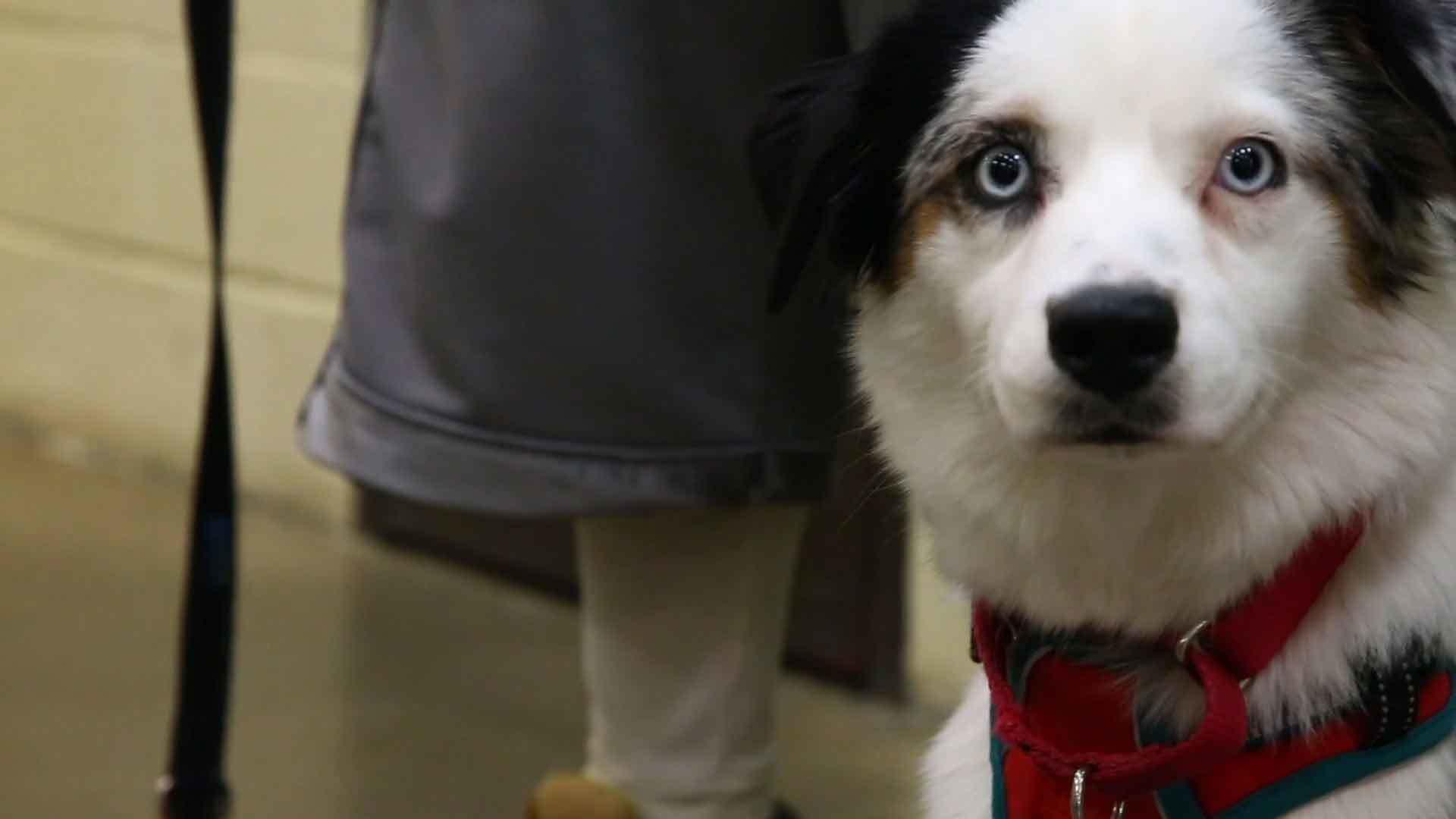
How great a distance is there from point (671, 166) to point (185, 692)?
67 centimetres

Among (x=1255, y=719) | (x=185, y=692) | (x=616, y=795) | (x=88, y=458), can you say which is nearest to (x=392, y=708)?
(x=616, y=795)

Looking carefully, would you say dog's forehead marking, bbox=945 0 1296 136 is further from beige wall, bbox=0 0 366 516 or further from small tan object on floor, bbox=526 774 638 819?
beige wall, bbox=0 0 366 516

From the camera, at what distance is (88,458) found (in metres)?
4.67

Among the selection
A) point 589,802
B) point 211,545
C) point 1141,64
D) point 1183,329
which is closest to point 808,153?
point 1141,64

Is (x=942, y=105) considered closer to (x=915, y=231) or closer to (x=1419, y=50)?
(x=915, y=231)

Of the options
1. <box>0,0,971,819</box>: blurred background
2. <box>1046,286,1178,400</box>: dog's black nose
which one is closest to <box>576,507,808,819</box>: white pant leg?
<box>0,0,971,819</box>: blurred background

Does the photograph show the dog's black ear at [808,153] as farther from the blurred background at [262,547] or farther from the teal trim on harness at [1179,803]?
the blurred background at [262,547]

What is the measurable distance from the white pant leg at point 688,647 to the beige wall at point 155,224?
1.87m

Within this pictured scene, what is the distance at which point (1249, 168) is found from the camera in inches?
59.8

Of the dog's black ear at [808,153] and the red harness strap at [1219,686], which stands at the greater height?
the dog's black ear at [808,153]

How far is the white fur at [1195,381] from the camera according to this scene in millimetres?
1457

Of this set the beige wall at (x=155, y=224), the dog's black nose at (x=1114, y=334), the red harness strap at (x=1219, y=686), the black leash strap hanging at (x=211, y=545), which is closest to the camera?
the dog's black nose at (x=1114, y=334)

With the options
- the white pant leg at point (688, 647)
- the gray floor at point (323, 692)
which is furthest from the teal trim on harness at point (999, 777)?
the gray floor at point (323, 692)

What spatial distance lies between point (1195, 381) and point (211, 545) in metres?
1.00
